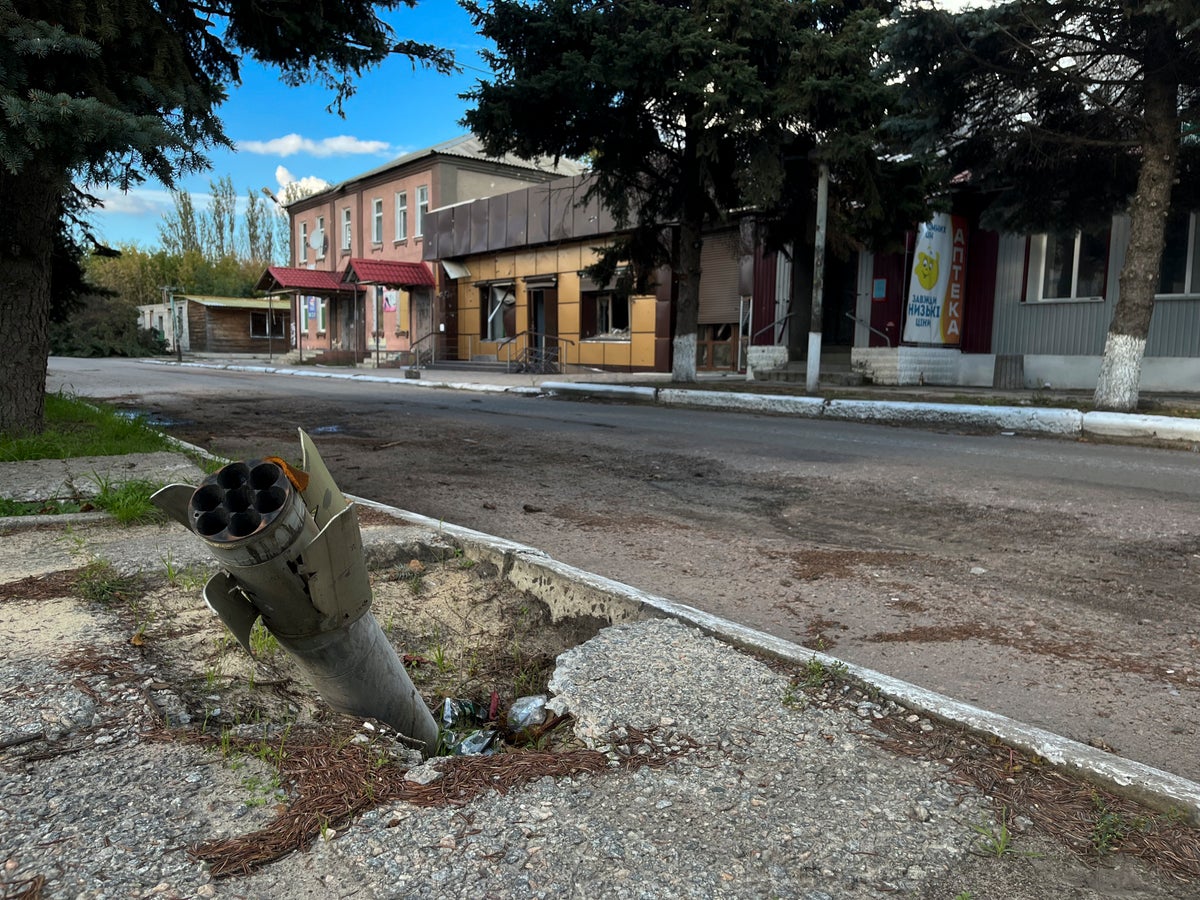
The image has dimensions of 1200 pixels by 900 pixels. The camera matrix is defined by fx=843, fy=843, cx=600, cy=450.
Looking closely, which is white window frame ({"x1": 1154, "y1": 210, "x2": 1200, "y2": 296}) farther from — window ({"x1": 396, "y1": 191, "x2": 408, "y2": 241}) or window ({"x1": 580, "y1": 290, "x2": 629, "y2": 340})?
window ({"x1": 396, "y1": 191, "x2": 408, "y2": 241})

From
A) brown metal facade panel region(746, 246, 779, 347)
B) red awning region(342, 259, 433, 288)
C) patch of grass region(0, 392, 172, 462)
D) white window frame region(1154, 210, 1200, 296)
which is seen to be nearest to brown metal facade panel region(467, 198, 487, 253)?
red awning region(342, 259, 433, 288)

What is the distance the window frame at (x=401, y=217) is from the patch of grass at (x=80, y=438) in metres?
27.4

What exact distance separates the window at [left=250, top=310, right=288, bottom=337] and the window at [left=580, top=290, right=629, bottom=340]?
3029 cm

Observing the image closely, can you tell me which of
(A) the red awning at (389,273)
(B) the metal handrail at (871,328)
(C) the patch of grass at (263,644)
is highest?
(A) the red awning at (389,273)

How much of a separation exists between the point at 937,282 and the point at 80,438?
49.8 feet

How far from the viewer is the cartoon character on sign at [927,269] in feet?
54.2

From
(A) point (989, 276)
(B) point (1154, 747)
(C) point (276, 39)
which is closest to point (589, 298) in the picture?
(A) point (989, 276)

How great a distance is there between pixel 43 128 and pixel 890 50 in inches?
A: 425

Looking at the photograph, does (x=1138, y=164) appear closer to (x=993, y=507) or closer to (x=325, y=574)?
(x=993, y=507)

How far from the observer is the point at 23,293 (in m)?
7.19

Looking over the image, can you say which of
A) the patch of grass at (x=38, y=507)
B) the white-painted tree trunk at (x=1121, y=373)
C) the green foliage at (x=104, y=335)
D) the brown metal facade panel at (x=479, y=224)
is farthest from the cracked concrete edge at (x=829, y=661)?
the green foliage at (x=104, y=335)

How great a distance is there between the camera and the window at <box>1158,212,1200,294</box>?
590 inches

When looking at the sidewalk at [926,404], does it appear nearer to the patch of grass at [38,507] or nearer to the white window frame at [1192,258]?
the white window frame at [1192,258]

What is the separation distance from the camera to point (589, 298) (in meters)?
26.9
